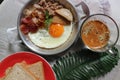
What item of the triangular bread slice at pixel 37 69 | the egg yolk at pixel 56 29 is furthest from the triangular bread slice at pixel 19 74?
the egg yolk at pixel 56 29

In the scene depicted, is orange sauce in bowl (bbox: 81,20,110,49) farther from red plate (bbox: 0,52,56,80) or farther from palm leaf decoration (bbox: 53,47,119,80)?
red plate (bbox: 0,52,56,80)

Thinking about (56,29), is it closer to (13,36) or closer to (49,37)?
(49,37)

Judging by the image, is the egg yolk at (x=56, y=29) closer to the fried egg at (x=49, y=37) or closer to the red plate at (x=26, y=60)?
the fried egg at (x=49, y=37)

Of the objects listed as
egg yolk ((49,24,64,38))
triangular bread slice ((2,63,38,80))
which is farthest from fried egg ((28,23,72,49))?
triangular bread slice ((2,63,38,80))

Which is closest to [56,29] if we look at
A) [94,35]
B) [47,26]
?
[47,26]

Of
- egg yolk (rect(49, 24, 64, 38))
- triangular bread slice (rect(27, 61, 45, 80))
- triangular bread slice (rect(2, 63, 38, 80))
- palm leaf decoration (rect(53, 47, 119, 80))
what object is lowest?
triangular bread slice (rect(2, 63, 38, 80))

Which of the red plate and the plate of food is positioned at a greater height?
the plate of food
